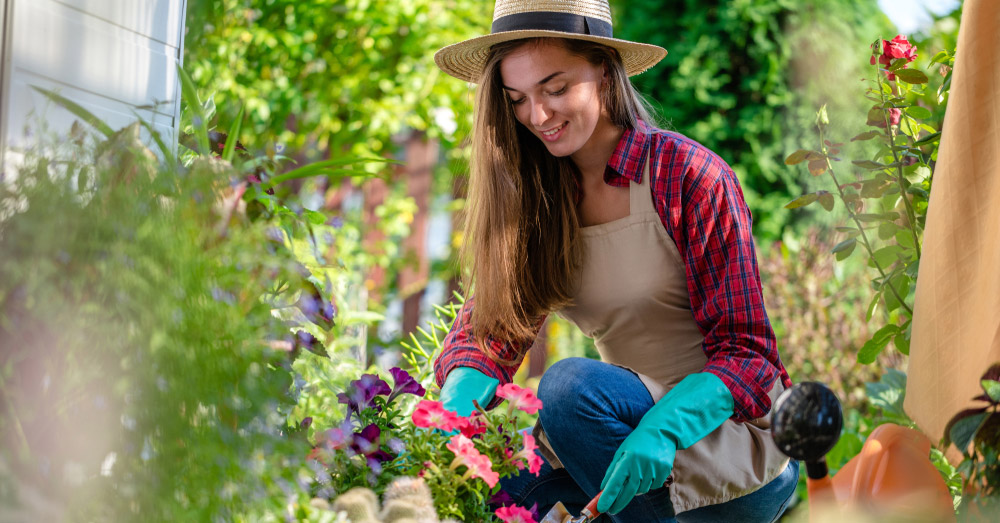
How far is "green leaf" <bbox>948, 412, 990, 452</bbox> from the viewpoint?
115 centimetres

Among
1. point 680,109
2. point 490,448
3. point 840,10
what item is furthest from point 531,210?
point 840,10

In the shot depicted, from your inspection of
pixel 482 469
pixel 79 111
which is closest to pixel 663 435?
pixel 482 469

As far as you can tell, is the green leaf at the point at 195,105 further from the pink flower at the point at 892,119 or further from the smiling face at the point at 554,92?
the pink flower at the point at 892,119

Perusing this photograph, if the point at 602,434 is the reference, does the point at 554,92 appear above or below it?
above

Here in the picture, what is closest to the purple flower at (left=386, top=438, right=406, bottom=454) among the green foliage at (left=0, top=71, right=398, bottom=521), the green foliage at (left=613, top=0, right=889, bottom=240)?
the green foliage at (left=0, top=71, right=398, bottom=521)

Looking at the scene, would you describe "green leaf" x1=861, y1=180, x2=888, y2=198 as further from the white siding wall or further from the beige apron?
the white siding wall

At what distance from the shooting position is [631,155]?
1763 mm

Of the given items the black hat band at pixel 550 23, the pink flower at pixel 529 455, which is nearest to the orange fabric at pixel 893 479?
the pink flower at pixel 529 455

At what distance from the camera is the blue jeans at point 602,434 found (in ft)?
5.14

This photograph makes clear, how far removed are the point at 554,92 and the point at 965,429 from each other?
0.94 m

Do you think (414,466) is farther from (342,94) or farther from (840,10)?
(840,10)

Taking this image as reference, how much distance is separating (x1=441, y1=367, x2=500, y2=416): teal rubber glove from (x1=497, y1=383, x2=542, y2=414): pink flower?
11.9 inches

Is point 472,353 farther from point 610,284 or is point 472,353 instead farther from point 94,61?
point 94,61

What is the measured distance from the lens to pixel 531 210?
1.86 meters
